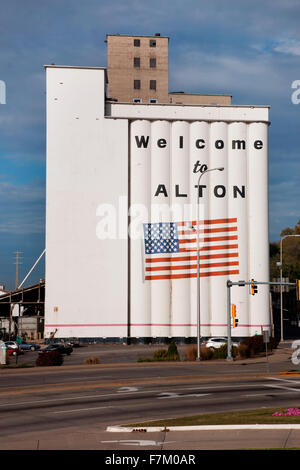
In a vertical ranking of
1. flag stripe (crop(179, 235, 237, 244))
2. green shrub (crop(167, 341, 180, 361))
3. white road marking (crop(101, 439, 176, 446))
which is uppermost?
flag stripe (crop(179, 235, 237, 244))

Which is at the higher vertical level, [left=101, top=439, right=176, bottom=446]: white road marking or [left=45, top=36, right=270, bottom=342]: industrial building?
[left=45, top=36, right=270, bottom=342]: industrial building

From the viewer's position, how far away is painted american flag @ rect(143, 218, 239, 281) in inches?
2566

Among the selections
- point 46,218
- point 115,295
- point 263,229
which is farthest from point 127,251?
point 263,229

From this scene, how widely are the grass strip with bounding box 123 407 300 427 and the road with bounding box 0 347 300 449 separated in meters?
1.24

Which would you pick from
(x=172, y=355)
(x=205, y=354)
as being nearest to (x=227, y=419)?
(x=205, y=354)

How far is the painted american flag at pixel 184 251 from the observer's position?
65188mm

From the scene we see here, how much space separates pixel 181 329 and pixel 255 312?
828 cm

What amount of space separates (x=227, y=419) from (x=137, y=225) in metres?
47.0

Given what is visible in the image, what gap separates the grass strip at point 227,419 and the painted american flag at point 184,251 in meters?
44.7

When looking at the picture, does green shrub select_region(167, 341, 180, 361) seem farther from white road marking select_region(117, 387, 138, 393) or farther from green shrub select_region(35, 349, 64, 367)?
white road marking select_region(117, 387, 138, 393)

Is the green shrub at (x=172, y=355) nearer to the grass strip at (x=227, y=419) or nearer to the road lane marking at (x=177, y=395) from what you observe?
the road lane marking at (x=177, y=395)

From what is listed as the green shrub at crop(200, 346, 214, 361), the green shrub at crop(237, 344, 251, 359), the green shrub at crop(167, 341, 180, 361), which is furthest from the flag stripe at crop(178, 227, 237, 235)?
the green shrub at crop(167, 341, 180, 361)

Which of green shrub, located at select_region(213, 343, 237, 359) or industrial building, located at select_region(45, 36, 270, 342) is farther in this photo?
industrial building, located at select_region(45, 36, 270, 342)

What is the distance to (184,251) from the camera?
214 feet
